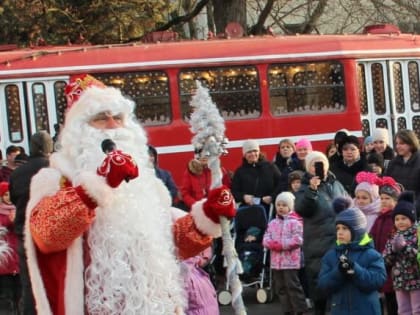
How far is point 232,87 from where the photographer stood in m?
15.4

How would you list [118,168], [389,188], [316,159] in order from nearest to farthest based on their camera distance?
[118,168] < [389,188] < [316,159]

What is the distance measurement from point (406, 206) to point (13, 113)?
792 centimetres

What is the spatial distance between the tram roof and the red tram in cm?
2

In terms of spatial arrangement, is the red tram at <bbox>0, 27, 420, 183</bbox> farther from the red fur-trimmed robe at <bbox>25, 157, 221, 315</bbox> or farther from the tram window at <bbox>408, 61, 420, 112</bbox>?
the red fur-trimmed robe at <bbox>25, 157, 221, 315</bbox>

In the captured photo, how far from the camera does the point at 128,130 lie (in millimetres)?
5234

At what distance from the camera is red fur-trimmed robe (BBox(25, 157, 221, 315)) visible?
483 centimetres

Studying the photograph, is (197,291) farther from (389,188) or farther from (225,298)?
(225,298)

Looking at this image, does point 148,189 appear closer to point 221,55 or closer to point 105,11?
point 221,55

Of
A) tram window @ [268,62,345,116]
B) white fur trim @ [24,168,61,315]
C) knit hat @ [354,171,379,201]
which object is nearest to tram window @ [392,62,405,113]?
tram window @ [268,62,345,116]

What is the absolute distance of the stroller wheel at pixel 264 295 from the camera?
10898mm

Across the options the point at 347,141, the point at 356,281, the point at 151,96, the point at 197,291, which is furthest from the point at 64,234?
the point at 151,96

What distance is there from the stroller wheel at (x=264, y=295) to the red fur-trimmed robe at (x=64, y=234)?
566cm

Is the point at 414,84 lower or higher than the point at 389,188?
higher

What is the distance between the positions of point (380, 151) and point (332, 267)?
14.6ft
